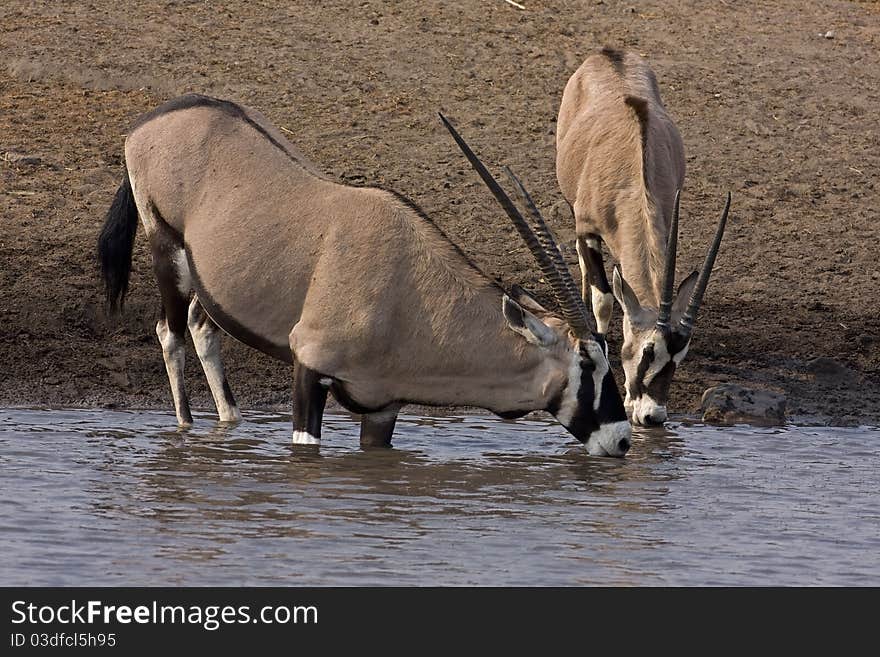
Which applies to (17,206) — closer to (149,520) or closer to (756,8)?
(149,520)

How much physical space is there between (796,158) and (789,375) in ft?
12.3

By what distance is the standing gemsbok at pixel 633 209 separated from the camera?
27.9 ft

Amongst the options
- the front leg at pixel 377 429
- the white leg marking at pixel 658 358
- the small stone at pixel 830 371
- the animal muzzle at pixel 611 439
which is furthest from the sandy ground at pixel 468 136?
the animal muzzle at pixel 611 439

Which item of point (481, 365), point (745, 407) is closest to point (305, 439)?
point (481, 365)

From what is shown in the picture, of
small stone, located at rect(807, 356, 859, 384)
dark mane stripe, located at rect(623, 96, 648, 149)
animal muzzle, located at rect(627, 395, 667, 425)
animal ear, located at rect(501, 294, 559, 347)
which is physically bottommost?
small stone, located at rect(807, 356, 859, 384)

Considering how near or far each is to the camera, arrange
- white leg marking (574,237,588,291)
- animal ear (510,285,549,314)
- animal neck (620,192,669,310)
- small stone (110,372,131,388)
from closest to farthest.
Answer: animal ear (510,285,549,314) < animal neck (620,192,669,310) < small stone (110,372,131,388) < white leg marking (574,237,588,291)

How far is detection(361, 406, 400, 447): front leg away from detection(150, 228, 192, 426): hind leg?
3.56 ft

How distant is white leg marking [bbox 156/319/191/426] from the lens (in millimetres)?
8531

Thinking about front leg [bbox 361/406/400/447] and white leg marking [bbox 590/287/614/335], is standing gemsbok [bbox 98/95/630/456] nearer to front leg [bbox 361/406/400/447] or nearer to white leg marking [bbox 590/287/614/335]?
front leg [bbox 361/406/400/447]

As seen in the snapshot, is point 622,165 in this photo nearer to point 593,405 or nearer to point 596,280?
point 596,280

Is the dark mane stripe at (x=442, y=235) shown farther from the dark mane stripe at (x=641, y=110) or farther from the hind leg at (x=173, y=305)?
the dark mane stripe at (x=641, y=110)

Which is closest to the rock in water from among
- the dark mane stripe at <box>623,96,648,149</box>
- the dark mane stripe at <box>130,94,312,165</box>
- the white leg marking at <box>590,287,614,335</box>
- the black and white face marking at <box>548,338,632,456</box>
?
the white leg marking at <box>590,287,614,335</box>

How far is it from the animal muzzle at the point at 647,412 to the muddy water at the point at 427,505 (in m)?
0.12

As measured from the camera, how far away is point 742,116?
1379 centimetres
